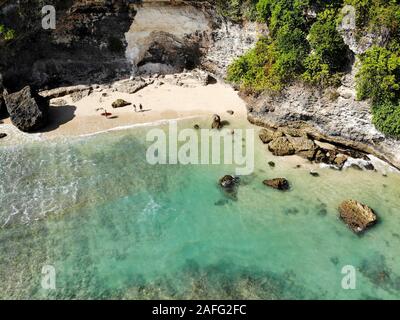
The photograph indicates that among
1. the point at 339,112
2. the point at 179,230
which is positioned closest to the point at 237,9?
the point at 339,112

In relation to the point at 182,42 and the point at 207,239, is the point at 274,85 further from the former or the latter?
the point at 207,239

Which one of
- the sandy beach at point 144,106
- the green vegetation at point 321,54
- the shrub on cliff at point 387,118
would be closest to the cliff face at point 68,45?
the sandy beach at point 144,106

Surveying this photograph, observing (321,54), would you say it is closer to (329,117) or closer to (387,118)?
(329,117)

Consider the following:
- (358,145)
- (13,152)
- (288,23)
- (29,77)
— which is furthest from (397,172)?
(29,77)

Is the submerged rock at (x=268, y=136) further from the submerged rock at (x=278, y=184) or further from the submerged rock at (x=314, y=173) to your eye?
the submerged rock at (x=278, y=184)

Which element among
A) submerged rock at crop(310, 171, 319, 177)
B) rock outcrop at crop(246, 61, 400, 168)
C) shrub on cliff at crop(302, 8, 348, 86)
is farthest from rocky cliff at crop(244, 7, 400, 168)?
submerged rock at crop(310, 171, 319, 177)
